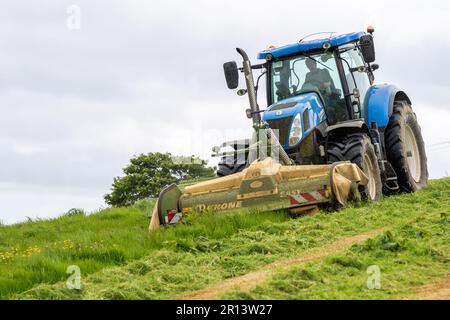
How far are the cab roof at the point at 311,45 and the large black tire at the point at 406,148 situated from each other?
182 centimetres

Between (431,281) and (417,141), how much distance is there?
379 inches

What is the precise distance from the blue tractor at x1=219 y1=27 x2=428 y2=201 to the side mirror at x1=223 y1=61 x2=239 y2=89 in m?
0.02

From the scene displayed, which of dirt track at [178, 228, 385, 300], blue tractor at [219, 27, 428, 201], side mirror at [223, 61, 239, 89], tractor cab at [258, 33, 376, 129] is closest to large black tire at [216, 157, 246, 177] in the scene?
blue tractor at [219, 27, 428, 201]

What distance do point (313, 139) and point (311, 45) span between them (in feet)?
5.99

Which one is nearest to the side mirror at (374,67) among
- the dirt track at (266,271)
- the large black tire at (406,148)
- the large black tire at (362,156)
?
the large black tire at (406,148)

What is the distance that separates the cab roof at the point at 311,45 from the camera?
1394 centimetres

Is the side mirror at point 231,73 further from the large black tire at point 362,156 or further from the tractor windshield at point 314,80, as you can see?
the large black tire at point 362,156

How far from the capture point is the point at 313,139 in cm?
1317

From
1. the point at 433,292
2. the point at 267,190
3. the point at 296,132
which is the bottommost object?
the point at 433,292

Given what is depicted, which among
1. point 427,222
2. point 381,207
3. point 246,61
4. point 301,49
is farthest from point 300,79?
point 427,222

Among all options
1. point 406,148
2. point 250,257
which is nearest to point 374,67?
point 406,148

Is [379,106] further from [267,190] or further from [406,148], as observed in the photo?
[267,190]

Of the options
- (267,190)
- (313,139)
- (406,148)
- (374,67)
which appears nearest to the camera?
(267,190)
